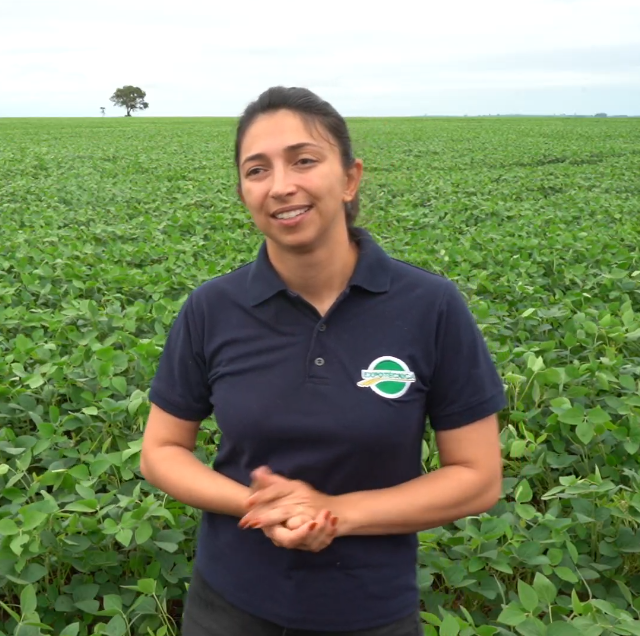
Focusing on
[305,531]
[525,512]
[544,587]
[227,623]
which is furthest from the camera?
[525,512]

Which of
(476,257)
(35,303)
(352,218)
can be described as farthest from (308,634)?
(476,257)

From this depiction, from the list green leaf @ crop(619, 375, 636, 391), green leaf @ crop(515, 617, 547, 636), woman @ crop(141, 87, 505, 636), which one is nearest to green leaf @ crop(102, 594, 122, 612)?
woman @ crop(141, 87, 505, 636)

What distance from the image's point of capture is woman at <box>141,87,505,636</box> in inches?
51.4

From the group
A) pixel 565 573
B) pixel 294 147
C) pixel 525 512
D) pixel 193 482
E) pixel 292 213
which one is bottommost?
pixel 565 573

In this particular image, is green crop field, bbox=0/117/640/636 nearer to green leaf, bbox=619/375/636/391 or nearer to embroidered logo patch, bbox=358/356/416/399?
green leaf, bbox=619/375/636/391

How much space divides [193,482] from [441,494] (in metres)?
0.47

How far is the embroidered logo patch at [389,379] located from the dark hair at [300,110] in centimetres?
43

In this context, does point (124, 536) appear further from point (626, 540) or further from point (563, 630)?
point (626, 540)

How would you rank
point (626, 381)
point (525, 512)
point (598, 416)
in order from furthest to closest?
point (626, 381) < point (598, 416) < point (525, 512)

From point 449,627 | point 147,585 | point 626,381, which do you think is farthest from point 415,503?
point 626,381

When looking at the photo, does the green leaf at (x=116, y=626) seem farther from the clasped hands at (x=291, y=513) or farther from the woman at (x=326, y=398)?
the clasped hands at (x=291, y=513)

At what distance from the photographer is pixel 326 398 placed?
1.30 metres

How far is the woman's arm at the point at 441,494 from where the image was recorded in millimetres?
1268

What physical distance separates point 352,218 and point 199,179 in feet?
38.2
